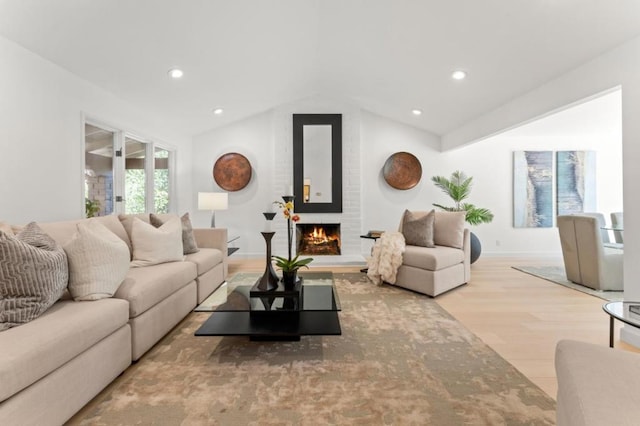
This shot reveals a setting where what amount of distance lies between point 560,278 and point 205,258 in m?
4.55

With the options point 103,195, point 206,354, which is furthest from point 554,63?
point 103,195

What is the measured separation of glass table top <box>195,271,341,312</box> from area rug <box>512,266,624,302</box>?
309 centimetres

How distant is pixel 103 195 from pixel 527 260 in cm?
653

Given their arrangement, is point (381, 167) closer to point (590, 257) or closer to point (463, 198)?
point (463, 198)

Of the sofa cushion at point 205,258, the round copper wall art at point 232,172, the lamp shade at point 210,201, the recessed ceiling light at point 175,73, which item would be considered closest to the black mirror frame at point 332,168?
the round copper wall art at point 232,172

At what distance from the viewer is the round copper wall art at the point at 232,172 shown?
5832 mm

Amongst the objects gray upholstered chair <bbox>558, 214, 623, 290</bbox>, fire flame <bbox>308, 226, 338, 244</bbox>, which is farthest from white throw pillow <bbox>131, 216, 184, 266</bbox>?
gray upholstered chair <bbox>558, 214, 623, 290</bbox>

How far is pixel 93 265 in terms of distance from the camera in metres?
1.93

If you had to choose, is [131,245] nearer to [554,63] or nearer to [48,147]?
[48,147]

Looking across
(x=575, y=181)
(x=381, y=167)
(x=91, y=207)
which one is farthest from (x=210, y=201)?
(x=575, y=181)

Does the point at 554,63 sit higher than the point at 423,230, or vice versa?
the point at 554,63

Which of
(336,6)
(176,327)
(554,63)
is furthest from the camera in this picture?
(336,6)

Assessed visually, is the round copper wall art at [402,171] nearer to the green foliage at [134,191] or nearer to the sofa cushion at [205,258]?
the sofa cushion at [205,258]

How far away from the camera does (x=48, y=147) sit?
2.74 meters
